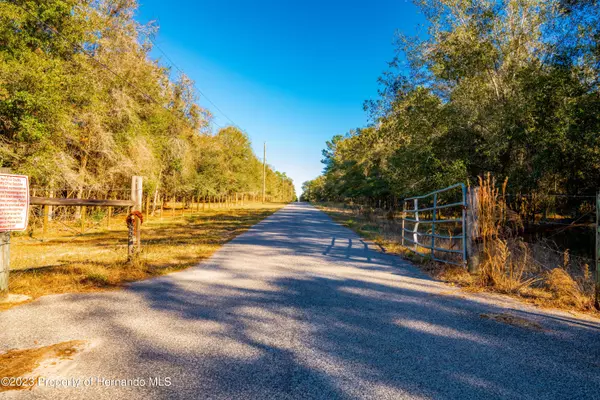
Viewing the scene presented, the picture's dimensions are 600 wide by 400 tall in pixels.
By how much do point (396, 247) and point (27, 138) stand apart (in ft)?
46.1

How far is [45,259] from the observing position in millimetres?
7836

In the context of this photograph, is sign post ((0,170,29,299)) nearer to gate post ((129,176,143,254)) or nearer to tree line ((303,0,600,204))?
gate post ((129,176,143,254))

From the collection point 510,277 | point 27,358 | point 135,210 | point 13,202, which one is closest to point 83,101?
point 135,210

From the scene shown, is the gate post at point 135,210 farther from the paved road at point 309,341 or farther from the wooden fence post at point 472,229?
the wooden fence post at point 472,229

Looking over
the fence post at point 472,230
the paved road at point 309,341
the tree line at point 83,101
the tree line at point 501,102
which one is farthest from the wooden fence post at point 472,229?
the tree line at point 83,101

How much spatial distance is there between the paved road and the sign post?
760 mm

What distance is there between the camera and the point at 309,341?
10.8 feet

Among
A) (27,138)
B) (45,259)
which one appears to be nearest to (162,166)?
(27,138)

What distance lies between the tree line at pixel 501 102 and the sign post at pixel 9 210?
12.3 metres

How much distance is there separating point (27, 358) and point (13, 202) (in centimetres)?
247

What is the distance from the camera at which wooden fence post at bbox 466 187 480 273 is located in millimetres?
6188

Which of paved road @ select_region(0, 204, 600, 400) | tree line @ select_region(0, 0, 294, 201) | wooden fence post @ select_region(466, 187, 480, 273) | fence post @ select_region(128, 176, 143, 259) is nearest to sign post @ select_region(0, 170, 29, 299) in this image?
paved road @ select_region(0, 204, 600, 400)

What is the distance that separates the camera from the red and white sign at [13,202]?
13.8ft

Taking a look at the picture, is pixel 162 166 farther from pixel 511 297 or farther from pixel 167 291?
pixel 511 297
